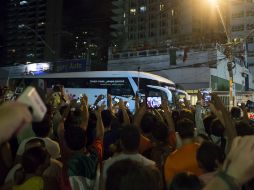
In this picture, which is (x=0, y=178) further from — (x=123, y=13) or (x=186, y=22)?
(x=123, y=13)

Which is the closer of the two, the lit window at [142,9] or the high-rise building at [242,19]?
the high-rise building at [242,19]

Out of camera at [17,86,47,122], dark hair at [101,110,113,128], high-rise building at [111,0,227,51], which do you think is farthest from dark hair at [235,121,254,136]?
high-rise building at [111,0,227,51]

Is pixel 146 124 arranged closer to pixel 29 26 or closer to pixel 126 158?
pixel 126 158

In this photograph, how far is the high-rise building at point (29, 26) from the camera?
96312 mm

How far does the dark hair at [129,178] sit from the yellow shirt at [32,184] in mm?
1233

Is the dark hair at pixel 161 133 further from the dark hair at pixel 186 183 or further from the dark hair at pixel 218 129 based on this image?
the dark hair at pixel 186 183

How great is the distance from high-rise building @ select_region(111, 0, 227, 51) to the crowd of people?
6827 centimetres

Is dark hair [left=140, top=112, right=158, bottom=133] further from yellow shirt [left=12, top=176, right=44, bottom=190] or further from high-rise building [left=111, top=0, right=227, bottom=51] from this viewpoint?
high-rise building [left=111, top=0, right=227, bottom=51]

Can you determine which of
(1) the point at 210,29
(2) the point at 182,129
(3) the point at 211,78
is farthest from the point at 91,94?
(1) the point at 210,29

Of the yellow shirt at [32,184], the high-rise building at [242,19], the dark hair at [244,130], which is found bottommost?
the yellow shirt at [32,184]

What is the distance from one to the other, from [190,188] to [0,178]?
8.23ft

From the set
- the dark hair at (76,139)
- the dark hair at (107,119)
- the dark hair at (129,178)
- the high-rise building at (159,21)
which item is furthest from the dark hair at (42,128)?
the high-rise building at (159,21)

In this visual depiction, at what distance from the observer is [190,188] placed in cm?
221

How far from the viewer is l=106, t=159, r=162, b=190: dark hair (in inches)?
80.9
